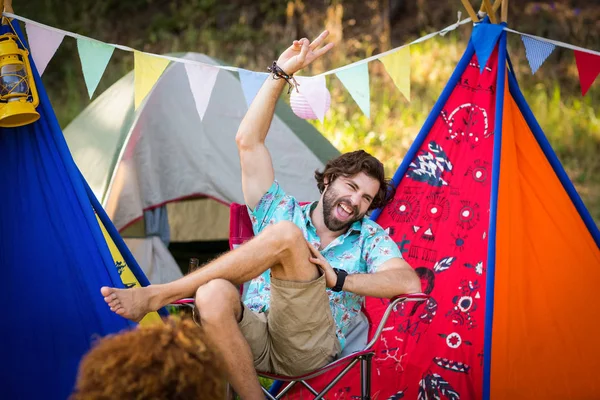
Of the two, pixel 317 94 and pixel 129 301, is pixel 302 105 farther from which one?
pixel 129 301

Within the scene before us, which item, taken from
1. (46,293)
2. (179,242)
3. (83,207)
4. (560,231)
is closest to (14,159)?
(83,207)

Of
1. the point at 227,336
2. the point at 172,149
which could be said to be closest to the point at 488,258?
the point at 227,336

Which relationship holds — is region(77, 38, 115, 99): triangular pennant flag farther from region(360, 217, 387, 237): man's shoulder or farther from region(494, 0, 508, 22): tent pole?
region(494, 0, 508, 22): tent pole

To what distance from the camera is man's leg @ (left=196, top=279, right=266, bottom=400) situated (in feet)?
7.47

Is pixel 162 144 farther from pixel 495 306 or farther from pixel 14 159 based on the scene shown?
pixel 495 306

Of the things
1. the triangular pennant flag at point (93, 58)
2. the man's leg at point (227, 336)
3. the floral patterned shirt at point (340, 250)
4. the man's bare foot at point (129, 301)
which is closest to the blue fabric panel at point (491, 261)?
the floral patterned shirt at point (340, 250)

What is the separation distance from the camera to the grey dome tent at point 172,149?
3979 millimetres

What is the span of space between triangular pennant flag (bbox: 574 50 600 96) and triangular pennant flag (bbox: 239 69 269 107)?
3.80 feet

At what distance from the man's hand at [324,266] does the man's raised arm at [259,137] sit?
42cm

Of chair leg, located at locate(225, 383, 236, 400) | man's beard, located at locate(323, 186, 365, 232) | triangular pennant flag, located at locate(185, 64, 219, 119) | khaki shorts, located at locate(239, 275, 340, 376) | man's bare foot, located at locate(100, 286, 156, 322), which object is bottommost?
Answer: chair leg, located at locate(225, 383, 236, 400)

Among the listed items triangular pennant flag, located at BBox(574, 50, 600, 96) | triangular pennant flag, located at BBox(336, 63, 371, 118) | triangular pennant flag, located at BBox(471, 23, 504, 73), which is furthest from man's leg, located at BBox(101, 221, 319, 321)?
triangular pennant flag, located at BBox(574, 50, 600, 96)

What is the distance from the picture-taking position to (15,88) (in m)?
2.41

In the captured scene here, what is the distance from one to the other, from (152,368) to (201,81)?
5.92ft

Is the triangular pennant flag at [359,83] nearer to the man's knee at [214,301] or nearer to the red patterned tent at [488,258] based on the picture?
the red patterned tent at [488,258]
